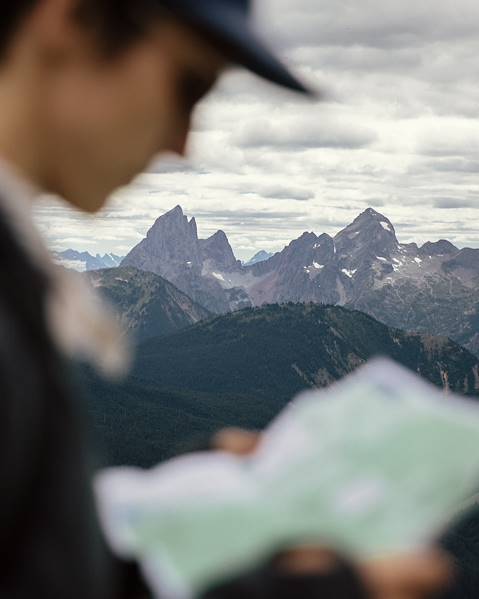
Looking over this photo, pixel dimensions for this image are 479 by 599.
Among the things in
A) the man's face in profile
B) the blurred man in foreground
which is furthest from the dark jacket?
the man's face in profile

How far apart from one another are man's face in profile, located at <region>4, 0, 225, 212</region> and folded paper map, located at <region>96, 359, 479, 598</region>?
3.21ft

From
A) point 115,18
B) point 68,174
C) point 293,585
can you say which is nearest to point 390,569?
point 293,585

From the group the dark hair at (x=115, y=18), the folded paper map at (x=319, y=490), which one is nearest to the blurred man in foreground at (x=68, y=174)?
the dark hair at (x=115, y=18)

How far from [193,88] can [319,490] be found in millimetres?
1367

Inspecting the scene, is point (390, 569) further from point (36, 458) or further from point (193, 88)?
point (193, 88)

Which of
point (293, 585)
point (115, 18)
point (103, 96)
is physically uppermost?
point (115, 18)

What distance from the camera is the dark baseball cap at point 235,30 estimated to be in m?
2.81

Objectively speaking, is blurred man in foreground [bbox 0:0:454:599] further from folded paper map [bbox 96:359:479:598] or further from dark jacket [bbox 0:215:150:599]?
folded paper map [bbox 96:359:479:598]

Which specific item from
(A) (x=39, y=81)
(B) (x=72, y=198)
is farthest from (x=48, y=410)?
(A) (x=39, y=81)

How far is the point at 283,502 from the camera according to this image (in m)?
2.76

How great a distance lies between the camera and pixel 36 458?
2.36 meters

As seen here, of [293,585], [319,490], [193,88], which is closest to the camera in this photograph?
[293,585]

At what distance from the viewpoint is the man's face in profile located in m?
2.70

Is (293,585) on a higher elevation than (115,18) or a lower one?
lower
